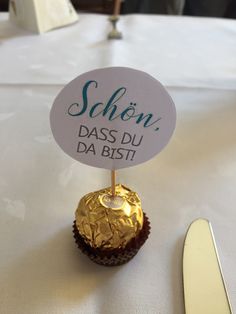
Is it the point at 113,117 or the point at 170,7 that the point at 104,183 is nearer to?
the point at 113,117

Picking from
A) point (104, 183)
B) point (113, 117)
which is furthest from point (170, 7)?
point (113, 117)

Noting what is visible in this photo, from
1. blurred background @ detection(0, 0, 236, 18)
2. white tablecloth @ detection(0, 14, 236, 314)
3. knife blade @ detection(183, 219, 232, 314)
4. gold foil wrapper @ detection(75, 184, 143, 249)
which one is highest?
gold foil wrapper @ detection(75, 184, 143, 249)

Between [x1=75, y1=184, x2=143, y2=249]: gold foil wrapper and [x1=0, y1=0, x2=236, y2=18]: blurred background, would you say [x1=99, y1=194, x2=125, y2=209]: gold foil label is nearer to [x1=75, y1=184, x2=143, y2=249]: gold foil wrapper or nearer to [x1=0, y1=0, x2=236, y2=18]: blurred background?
[x1=75, y1=184, x2=143, y2=249]: gold foil wrapper

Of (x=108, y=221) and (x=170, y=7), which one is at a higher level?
(x=108, y=221)

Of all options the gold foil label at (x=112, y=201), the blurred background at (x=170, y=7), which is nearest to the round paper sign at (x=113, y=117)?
the gold foil label at (x=112, y=201)

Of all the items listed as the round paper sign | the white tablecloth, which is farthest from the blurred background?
the round paper sign

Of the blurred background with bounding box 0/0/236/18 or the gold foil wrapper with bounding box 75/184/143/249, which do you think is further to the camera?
the blurred background with bounding box 0/0/236/18

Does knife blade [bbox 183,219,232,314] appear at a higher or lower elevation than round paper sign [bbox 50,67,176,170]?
Answer: lower
